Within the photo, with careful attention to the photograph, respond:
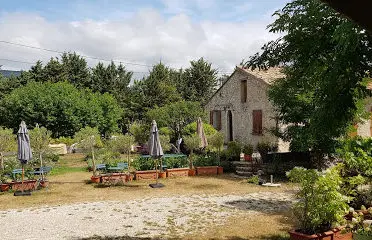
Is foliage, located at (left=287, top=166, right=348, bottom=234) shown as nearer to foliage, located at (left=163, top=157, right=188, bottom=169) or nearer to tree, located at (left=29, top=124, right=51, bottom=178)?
foliage, located at (left=163, top=157, right=188, bottom=169)

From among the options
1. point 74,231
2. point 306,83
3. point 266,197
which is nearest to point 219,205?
point 266,197

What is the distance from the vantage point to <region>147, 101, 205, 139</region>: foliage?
24.1 m

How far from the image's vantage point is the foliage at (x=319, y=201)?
6.63 m

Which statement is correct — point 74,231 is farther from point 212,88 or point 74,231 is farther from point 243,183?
point 212,88

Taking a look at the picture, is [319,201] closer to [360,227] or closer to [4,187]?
[360,227]

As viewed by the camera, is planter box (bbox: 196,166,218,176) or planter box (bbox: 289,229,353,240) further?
planter box (bbox: 196,166,218,176)

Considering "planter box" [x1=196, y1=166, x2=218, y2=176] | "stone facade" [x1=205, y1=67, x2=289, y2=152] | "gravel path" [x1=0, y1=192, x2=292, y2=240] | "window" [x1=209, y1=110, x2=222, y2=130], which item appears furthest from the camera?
"window" [x1=209, y1=110, x2=222, y2=130]

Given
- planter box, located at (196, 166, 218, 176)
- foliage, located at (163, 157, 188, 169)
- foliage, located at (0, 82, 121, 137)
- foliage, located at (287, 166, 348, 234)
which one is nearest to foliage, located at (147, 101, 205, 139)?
foliage, located at (163, 157, 188, 169)

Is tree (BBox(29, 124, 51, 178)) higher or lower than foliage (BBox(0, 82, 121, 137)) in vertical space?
Answer: lower

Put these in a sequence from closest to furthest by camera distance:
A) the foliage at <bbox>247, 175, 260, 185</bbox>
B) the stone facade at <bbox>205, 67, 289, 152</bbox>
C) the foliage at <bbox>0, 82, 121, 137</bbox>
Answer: the foliage at <bbox>247, 175, 260, 185</bbox>
the stone facade at <bbox>205, 67, 289, 152</bbox>
the foliage at <bbox>0, 82, 121, 137</bbox>

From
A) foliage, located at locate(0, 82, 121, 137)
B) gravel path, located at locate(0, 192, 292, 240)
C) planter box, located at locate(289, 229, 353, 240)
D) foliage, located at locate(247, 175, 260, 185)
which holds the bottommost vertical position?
gravel path, located at locate(0, 192, 292, 240)

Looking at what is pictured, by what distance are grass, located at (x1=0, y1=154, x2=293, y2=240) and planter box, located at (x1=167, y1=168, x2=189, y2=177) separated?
56 cm

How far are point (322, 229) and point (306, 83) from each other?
2.88 m

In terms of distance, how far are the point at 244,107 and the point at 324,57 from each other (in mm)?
17622
